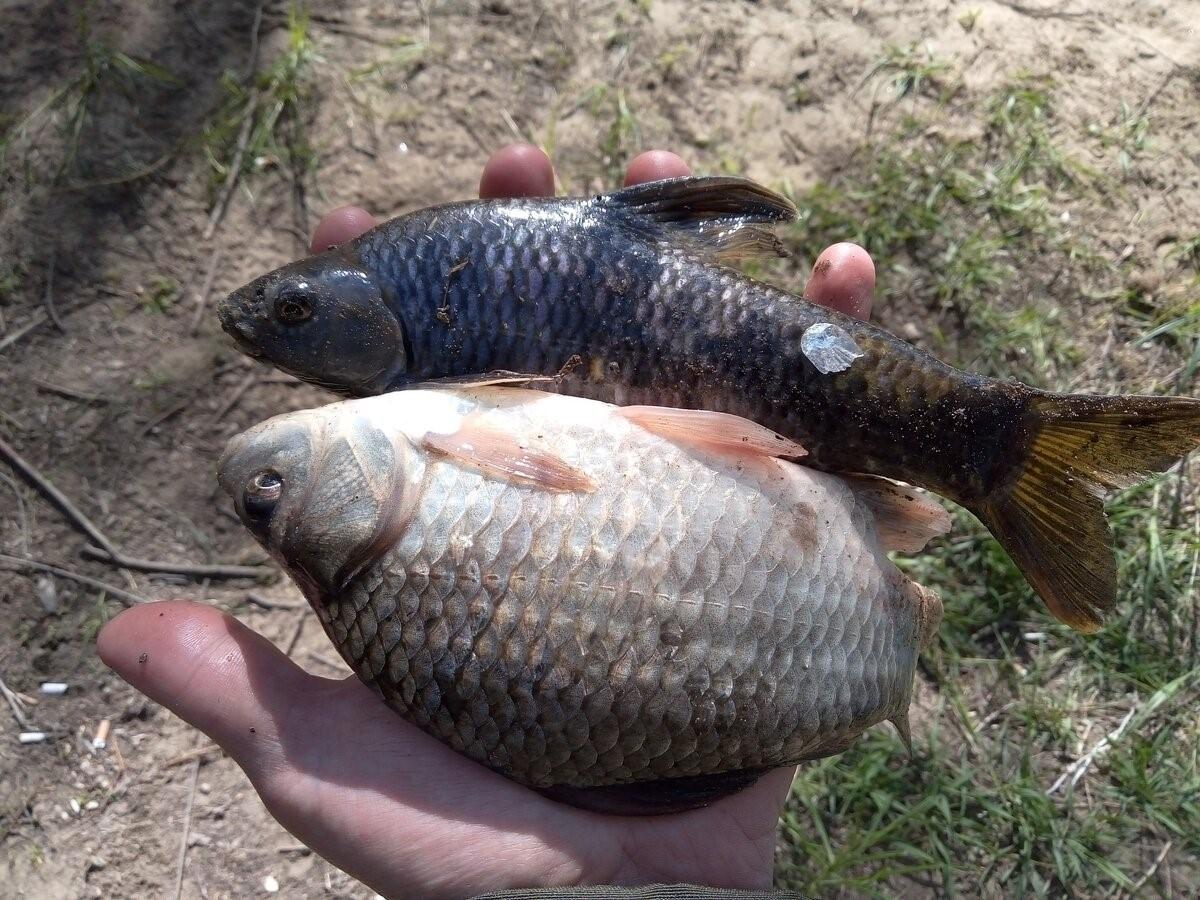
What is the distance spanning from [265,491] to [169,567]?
5.26ft

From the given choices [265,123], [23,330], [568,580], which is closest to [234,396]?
[23,330]

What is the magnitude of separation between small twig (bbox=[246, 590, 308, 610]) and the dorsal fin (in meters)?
1.97

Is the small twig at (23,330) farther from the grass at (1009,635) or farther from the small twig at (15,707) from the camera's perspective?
the grass at (1009,635)

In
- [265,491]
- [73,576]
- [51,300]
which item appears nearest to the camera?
[265,491]

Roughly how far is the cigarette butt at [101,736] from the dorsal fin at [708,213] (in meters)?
2.53

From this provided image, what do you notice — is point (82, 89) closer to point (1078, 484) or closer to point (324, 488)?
point (324, 488)

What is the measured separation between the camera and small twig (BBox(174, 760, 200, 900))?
10.1 ft

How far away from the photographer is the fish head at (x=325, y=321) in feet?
7.18

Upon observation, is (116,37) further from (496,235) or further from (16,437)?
(496,235)

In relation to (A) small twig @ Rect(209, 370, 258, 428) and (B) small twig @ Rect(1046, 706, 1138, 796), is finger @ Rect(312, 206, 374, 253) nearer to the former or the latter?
(A) small twig @ Rect(209, 370, 258, 428)

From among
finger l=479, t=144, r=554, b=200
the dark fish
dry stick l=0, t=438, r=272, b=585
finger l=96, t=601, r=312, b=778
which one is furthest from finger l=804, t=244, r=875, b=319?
dry stick l=0, t=438, r=272, b=585

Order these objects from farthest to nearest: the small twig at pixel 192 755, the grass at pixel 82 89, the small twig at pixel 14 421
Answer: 1. the grass at pixel 82 89
2. the small twig at pixel 14 421
3. the small twig at pixel 192 755

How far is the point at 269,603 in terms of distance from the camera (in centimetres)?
335

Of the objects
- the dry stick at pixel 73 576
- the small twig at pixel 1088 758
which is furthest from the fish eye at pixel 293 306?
the small twig at pixel 1088 758
